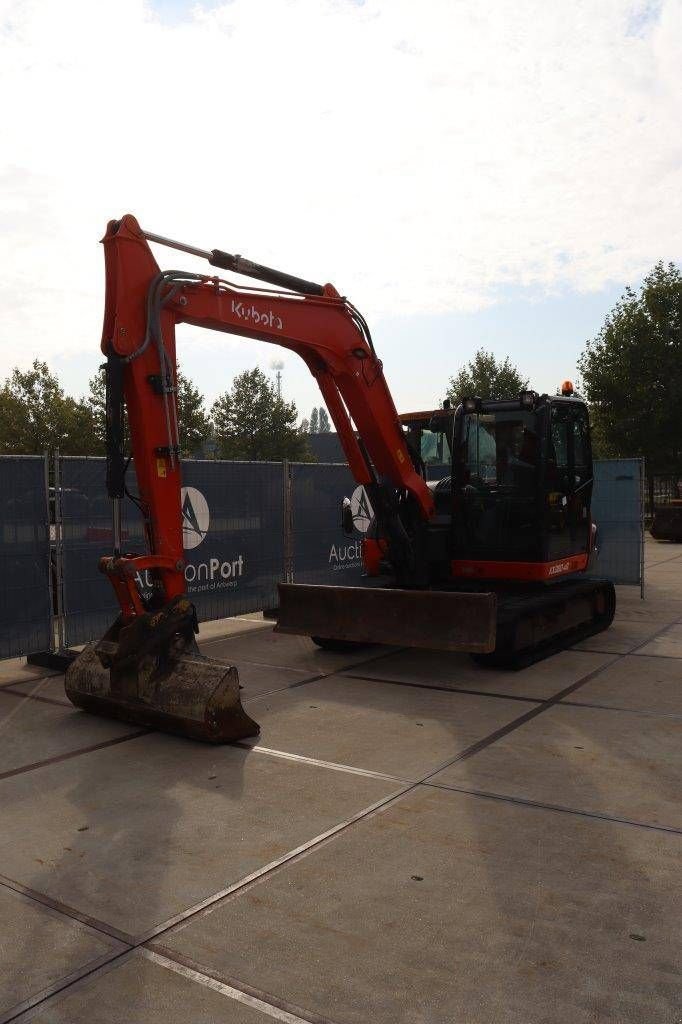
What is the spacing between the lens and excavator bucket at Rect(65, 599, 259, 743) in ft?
19.3

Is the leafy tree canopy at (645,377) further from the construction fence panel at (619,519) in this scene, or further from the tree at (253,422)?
the tree at (253,422)

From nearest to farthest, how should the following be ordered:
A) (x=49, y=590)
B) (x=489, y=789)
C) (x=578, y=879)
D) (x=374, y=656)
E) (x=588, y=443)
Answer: (x=578, y=879) → (x=489, y=789) → (x=49, y=590) → (x=374, y=656) → (x=588, y=443)

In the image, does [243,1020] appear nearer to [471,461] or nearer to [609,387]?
[471,461]

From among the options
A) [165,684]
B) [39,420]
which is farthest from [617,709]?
[39,420]

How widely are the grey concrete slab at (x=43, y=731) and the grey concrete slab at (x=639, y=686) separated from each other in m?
3.89

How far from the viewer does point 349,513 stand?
9891mm

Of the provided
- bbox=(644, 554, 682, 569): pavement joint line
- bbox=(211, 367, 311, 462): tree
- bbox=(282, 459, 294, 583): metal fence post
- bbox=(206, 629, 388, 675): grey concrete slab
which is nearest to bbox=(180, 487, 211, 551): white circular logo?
bbox=(206, 629, 388, 675): grey concrete slab

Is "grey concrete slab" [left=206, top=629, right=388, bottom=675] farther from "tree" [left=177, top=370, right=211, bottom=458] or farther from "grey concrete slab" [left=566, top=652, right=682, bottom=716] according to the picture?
"tree" [left=177, top=370, right=211, bottom=458]

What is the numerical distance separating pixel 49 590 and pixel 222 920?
541 centimetres

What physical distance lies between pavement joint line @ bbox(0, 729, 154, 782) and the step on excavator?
0.14 m

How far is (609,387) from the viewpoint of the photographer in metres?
25.8

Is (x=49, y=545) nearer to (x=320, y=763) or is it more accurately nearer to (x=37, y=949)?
(x=320, y=763)

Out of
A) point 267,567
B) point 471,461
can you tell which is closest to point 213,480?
point 267,567

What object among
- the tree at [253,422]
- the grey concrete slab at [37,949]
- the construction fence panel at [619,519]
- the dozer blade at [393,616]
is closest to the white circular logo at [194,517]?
the dozer blade at [393,616]
